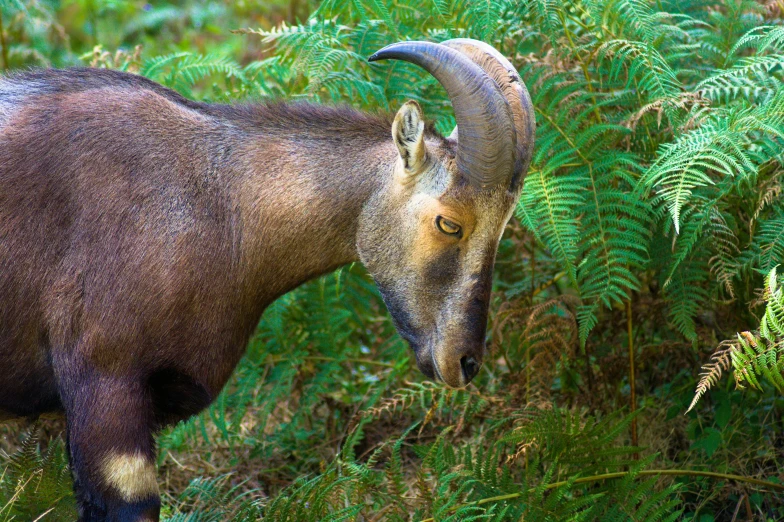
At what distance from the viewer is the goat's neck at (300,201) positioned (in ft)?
18.0

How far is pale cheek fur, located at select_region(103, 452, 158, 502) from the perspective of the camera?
16.4 ft

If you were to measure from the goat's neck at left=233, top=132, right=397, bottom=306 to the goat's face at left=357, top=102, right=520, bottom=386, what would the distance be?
130 millimetres

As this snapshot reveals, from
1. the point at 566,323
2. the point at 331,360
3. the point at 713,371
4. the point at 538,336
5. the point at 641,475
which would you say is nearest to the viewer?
the point at 713,371

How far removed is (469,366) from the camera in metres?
5.41

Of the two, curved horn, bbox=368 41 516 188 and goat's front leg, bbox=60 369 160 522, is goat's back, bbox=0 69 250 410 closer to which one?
goat's front leg, bbox=60 369 160 522

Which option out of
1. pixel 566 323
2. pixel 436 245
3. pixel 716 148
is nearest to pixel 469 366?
pixel 436 245

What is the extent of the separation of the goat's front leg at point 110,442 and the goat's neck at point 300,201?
39.6 inches

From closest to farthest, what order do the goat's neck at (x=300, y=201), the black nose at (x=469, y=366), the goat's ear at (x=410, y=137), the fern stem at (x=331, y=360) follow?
the goat's ear at (x=410, y=137) → the black nose at (x=469, y=366) → the goat's neck at (x=300, y=201) → the fern stem at (x=331, y=360)

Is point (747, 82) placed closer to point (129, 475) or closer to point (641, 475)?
point (641, 475)

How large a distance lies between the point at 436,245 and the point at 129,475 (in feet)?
7.03

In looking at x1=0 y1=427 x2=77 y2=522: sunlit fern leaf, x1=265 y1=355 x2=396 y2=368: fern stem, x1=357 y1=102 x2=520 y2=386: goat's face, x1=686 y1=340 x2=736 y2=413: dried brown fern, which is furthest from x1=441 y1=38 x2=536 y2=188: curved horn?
x1=0 y1=427 x2=77 y2=522: sunlit fern leaf

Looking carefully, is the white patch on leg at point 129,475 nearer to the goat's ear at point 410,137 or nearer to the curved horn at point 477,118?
the goat's ear at point 410,137

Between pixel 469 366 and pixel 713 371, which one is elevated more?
pixel 713 371

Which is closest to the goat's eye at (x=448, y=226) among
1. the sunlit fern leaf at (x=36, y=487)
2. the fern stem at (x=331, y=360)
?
the fern stem at (x=331, y=360)
